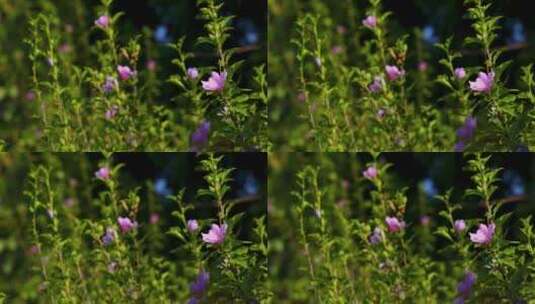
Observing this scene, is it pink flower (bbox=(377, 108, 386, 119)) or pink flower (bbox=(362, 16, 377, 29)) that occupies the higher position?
pink flower (bbox=(362, 16, 377, 29))

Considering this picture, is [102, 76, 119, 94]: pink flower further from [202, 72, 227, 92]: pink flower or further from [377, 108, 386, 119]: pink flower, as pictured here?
[377, 108, 386, 119]: pink flower

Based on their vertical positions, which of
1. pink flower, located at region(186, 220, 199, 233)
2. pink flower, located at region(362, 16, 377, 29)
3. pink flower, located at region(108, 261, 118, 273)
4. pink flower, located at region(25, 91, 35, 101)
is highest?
pink flower, located at region(362, 16, 377, 29)

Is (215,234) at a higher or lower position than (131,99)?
lower

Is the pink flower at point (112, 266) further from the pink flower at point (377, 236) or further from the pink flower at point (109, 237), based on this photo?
the pink flower at point (377, 236)

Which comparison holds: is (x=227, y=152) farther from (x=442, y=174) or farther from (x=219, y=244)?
(x=442, y=174)

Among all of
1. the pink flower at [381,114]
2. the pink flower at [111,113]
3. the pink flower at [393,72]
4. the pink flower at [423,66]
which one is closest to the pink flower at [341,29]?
the pink flower at [423,66]

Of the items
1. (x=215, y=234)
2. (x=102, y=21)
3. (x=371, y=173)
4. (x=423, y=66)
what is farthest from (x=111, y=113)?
(x=423, y=66)

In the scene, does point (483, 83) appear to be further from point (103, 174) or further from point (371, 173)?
point (103, 174)

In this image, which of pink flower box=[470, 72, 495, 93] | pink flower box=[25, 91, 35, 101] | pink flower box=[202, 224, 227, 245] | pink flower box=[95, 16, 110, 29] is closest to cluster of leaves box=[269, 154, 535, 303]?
pink flower box=[470, 72, 495, 93]
